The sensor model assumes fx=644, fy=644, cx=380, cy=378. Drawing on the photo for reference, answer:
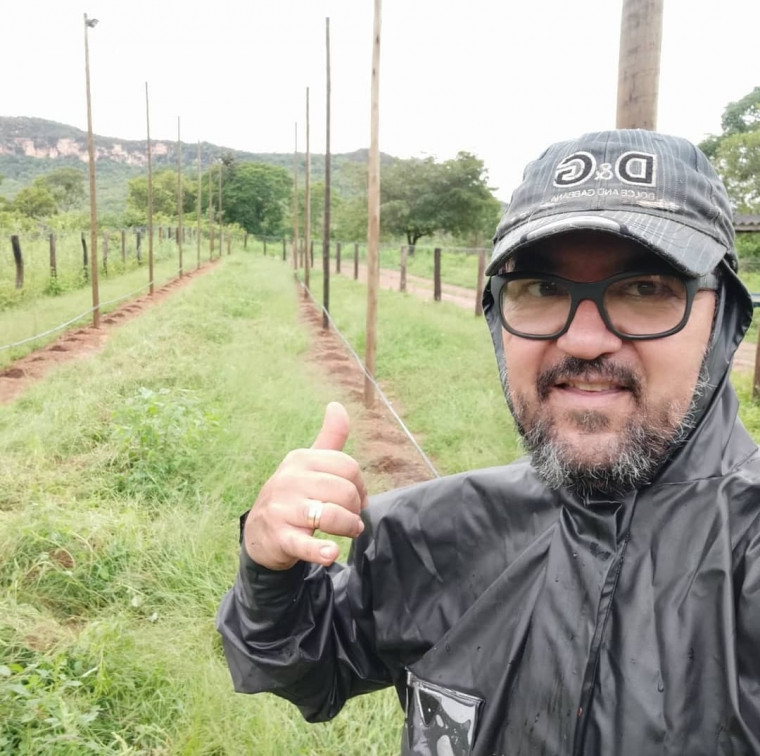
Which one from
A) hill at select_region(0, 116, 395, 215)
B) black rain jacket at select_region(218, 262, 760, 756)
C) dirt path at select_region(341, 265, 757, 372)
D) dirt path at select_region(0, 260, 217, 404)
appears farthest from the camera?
hill at select_region(0, 116, 395, 215)

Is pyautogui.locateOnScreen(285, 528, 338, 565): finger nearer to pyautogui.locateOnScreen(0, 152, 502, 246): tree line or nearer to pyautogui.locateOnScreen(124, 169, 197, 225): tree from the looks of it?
pyautogui.locateOnScreen(0, 152, 502, 246): tree line

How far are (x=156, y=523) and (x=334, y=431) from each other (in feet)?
10.1

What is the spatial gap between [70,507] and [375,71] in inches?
201

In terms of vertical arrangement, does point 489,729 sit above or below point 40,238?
below

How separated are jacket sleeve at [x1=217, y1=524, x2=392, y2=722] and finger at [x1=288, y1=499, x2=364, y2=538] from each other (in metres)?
0.14

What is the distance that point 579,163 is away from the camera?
1.17 metres

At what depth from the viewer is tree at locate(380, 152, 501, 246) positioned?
1336 inches

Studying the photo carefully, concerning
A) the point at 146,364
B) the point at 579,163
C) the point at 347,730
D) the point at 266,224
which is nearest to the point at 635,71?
the point at 579,163

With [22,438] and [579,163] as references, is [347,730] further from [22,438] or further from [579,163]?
[22,438]

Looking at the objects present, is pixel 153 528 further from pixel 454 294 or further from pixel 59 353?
pixel 454 294

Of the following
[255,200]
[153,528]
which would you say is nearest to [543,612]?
[153,528]

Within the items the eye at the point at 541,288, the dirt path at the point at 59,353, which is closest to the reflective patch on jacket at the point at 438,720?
the eye at the point at 541,288

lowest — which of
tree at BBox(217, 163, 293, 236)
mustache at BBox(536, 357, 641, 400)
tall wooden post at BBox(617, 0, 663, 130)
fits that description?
mustache at BBox(536, 357, 641, 400)

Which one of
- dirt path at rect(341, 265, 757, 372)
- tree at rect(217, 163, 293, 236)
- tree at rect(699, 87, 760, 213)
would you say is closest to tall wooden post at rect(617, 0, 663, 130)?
dirt path at rect(341, 265, 757, 372)
